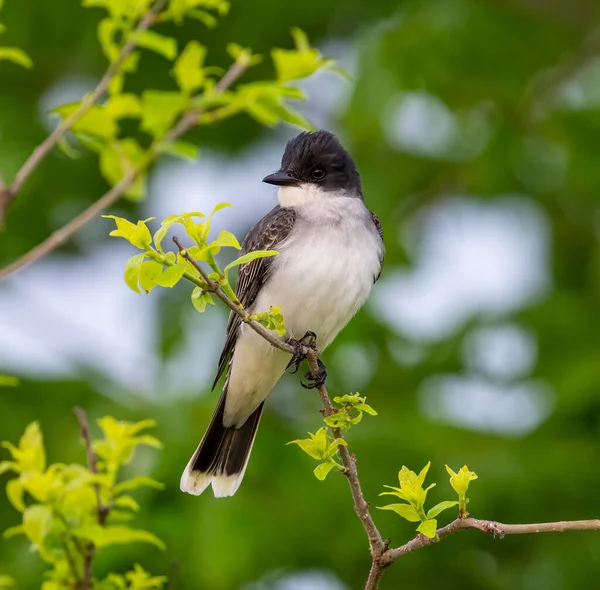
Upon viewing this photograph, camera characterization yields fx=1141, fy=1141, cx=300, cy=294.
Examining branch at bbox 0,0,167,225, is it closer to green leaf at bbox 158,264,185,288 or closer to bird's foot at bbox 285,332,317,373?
green leaf at bbox 158,264,185,288

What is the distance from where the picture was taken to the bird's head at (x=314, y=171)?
4.84 m

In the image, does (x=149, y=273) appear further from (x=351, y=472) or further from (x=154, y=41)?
(x=154, y=41)

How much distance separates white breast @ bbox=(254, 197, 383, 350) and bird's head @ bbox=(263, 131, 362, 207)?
0.38 feet

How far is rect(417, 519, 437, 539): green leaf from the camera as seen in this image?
106 inches

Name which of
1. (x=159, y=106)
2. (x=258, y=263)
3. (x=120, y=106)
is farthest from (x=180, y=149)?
(x=258, y=263)

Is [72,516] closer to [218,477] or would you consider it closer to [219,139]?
[218,477]

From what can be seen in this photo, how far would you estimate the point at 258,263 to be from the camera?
4707 millimetres

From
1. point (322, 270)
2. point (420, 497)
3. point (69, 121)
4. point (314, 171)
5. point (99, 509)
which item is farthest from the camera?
point (314, 171)

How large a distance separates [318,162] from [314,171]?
0.15ft

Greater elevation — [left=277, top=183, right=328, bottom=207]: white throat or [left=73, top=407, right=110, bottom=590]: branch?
[left=277, top=183, right=328, bottom=207]: white throat

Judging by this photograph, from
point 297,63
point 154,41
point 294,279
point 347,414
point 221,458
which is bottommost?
point 221,458

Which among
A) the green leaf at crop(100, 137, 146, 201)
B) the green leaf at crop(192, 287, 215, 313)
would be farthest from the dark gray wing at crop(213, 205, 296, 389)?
the green leaf at crop(192, 287, 215, 313)

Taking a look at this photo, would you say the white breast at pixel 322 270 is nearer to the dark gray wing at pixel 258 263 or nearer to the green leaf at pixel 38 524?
the dark gray wing at pixel 258 263

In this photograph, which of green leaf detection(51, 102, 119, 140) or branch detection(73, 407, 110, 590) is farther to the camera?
green leaf detection(51, 102, 119, 140)
